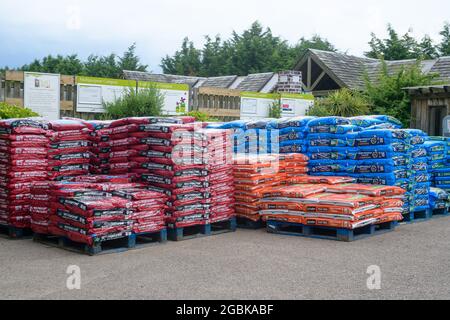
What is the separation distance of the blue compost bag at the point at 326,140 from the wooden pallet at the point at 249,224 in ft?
6.44

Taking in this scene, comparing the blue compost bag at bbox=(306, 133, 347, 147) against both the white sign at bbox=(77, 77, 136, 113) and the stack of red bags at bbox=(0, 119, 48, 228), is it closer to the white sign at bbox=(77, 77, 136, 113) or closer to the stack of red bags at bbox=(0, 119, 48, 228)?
the stack of red bags at bbox=(0, 119, 48, 228)

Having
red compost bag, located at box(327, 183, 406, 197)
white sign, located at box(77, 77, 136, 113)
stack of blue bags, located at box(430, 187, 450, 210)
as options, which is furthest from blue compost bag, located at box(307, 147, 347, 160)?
white sign, located at box(77, 77, 136, 113)

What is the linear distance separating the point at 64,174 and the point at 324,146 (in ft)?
16.2

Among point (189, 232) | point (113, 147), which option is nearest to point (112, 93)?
point (113, 147)

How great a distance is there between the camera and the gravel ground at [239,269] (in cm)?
585

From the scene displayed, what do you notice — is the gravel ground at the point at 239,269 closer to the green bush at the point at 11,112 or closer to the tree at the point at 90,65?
the green bush at the point at 11,112

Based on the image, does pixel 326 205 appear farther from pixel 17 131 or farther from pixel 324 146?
pixel 17 131

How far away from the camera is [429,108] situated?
59.0 ft

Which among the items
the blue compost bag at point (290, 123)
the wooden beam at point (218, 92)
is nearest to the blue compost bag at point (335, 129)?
the blue compost bag at point (290, 123)

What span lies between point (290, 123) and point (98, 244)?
203 inches

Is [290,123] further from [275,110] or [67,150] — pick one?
[275,110]

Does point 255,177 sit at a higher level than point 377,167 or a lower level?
lower

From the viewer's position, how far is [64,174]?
9.58 m
